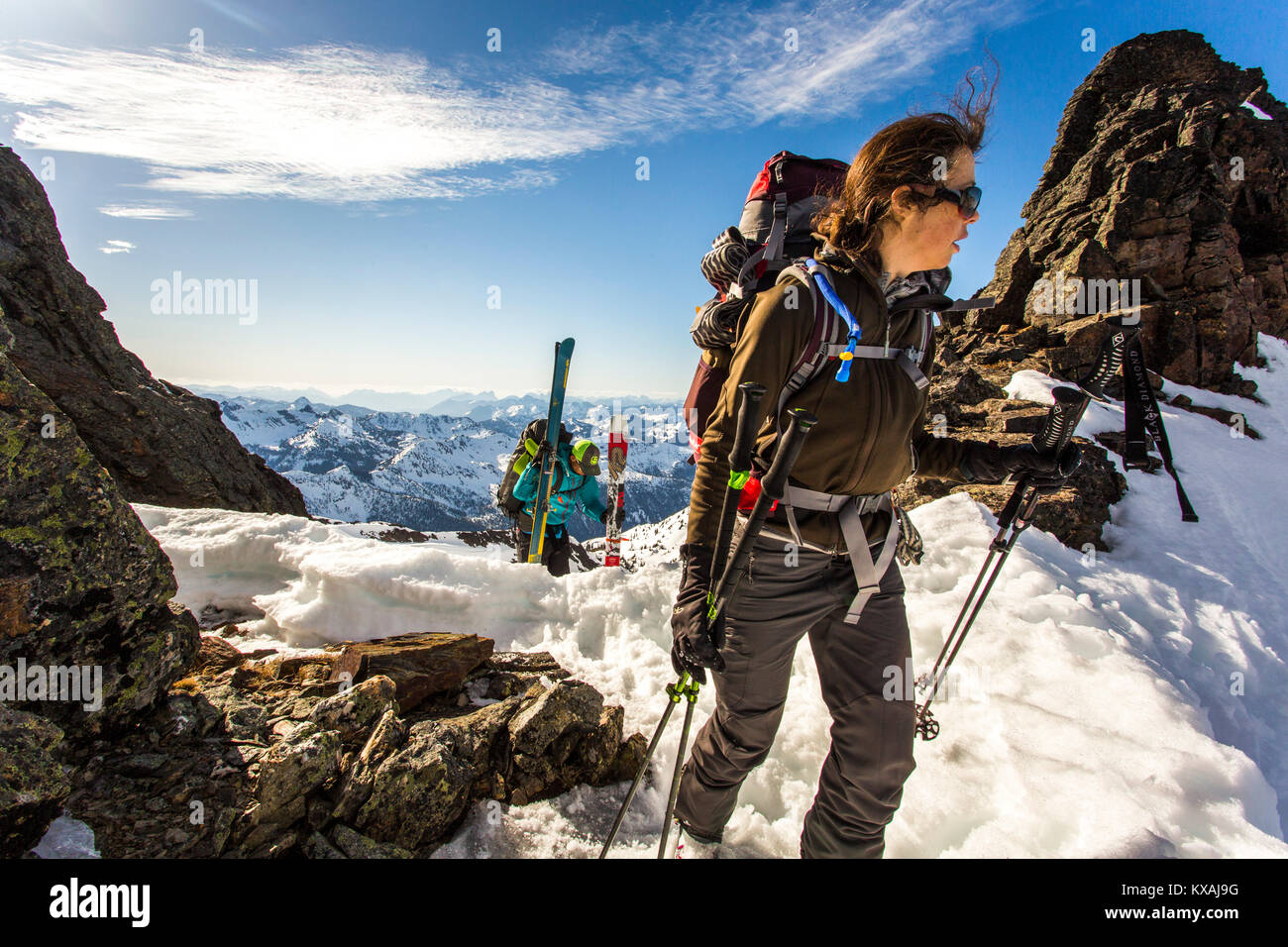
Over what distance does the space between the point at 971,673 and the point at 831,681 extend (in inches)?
103

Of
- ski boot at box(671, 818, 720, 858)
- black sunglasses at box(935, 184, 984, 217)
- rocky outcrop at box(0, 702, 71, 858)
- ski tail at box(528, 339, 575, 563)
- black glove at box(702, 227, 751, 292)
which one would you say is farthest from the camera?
ski tail at box(528, 339, 575, 563)

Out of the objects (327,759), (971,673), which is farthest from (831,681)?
(327,759)

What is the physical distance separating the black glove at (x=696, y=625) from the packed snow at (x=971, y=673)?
1.64 metres

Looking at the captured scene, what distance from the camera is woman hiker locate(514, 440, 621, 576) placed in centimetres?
915

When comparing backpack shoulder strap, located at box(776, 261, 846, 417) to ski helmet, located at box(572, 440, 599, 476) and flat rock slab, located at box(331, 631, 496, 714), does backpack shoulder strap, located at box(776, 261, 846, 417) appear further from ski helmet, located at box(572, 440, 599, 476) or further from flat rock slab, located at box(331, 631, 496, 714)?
ski helmet, located at box(572, 440, 599, 476)

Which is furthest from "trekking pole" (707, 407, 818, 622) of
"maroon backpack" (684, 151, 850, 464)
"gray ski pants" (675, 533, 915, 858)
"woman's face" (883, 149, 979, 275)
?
"woman's face" (883, 149, 979, 275)

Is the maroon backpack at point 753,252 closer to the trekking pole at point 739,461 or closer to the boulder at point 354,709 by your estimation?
the trekking pole at point 739,461

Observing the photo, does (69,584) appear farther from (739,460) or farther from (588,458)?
(588,458)

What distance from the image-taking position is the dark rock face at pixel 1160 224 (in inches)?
855

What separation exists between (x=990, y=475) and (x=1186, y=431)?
2088 centimetres

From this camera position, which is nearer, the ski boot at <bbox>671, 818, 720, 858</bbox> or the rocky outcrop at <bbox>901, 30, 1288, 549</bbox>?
the ski boot at <bbox>671, 818, 720, 858</bbox>

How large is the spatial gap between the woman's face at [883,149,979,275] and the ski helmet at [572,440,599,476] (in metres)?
7.06

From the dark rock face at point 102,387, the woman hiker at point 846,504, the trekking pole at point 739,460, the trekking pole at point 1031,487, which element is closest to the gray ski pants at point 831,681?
the woman hiker at point 846,504
